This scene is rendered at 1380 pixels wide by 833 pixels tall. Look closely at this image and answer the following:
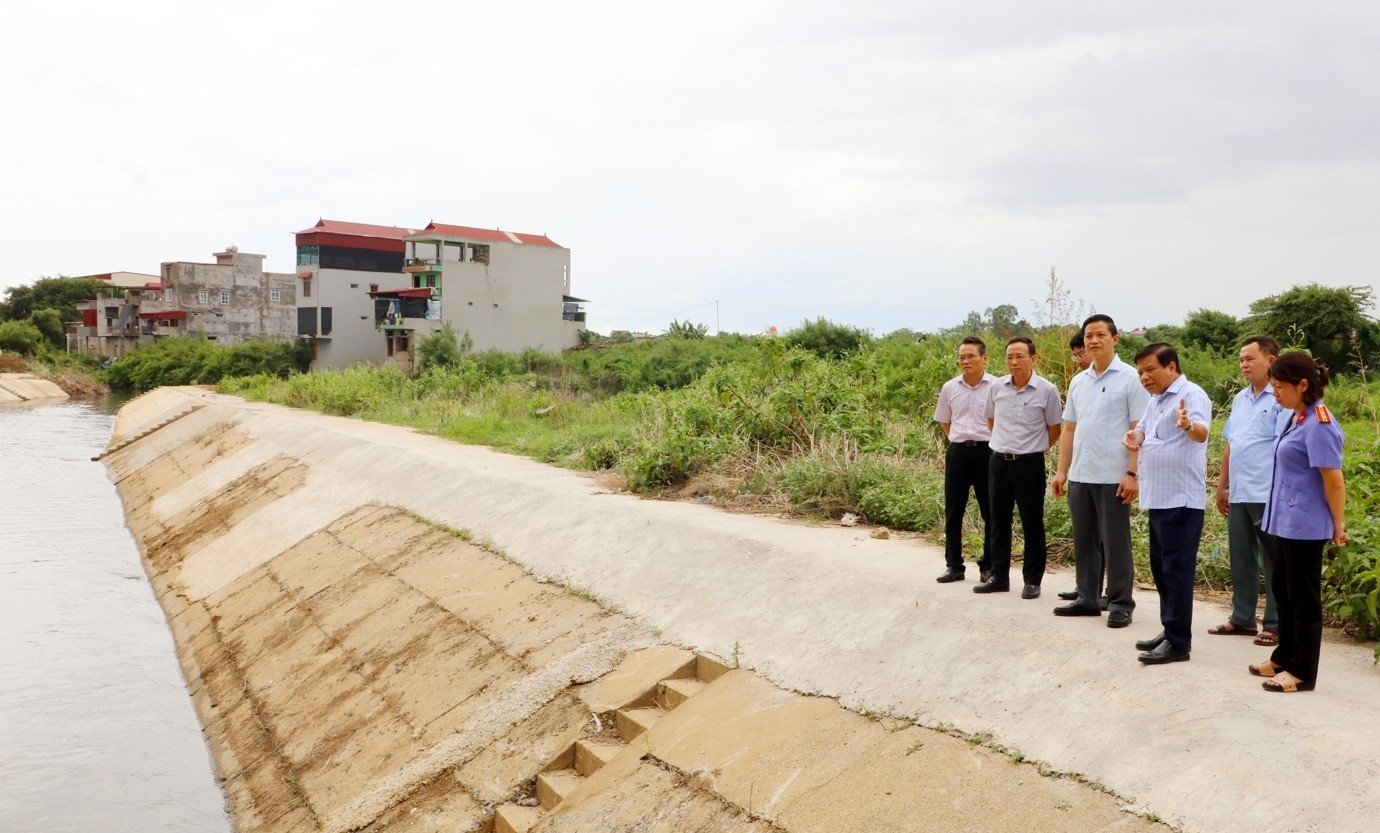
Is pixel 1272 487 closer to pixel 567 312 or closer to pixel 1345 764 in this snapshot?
pixel 1345 764

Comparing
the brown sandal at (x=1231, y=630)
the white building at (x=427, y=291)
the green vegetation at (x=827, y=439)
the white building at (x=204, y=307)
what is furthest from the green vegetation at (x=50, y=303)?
the brown sandal at (x=1231, y=630)

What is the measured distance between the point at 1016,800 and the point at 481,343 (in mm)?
45603

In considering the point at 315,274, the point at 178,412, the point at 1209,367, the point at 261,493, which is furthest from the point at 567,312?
the point at 1209,367

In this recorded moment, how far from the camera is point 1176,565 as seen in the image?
5.57 meters

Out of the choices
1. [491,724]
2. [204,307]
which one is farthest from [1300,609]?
[204,307]

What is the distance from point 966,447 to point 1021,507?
63 cm

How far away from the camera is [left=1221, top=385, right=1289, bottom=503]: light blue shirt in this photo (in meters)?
5.91

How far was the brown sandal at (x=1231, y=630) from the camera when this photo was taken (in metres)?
6.19

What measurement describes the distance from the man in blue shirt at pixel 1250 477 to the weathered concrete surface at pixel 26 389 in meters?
57.9

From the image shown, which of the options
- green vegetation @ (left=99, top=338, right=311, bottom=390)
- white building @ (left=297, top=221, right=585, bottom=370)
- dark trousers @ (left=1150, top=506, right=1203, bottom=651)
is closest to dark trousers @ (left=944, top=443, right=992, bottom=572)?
dark trousers @ (left=1150, top=506, right=1203, bottom=651)

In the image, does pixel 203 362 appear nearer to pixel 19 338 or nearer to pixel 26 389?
pixel 26 389

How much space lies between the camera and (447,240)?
163ft

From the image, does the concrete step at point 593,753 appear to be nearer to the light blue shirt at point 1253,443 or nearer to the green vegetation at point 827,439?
the green vegetation at point 827,439

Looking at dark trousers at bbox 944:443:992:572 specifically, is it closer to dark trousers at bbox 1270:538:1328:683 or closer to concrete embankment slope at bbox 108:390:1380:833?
concrete embankment slope at bbox 108:390:1380:833
